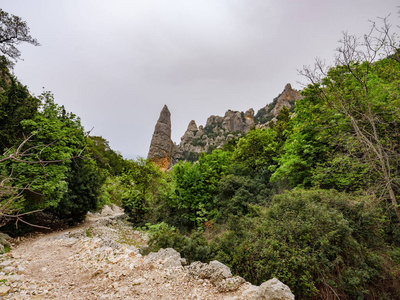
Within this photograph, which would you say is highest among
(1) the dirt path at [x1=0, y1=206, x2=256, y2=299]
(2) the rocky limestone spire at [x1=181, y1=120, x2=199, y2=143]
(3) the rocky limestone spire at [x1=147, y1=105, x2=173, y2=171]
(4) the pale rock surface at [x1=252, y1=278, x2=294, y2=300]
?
(2) the rocky limestone spire at [x1=181, y1=120, x2=199, y2=143]

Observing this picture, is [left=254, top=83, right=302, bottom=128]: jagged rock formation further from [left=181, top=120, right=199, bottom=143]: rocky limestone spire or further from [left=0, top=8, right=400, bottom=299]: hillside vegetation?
[left=0, top=8, right=400, bottom=299]: hillside vegetation

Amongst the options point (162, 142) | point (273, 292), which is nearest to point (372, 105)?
point (273, 292)

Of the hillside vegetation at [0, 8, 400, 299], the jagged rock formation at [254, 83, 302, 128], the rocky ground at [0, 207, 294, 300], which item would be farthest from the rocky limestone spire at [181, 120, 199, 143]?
the rocky ground at [0, 207, 294, 300]

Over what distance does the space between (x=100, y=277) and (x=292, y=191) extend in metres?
6.83

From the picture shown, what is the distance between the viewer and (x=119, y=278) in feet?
15.0

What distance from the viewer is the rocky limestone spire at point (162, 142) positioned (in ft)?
174

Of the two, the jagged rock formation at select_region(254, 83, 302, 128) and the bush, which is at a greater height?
the jagged rock formation at select_region(254, 83, 302, 128)

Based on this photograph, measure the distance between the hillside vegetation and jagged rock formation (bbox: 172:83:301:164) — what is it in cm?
5139

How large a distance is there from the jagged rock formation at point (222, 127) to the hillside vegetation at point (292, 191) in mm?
51392

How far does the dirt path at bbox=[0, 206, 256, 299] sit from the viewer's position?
13.0 feet

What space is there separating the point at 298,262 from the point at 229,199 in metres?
6.78

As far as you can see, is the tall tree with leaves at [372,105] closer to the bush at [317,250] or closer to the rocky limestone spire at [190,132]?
the bush at [317,250]

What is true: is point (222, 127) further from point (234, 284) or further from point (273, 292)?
point (273, 292)

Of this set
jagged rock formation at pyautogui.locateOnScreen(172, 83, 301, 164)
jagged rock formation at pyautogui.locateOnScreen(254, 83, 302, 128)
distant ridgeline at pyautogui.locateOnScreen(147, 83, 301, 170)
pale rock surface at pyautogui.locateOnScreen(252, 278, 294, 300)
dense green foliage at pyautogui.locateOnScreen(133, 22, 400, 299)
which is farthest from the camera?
jagged rock formation at pyautogui.locateOnScreen(172, 83, 301, 164)
